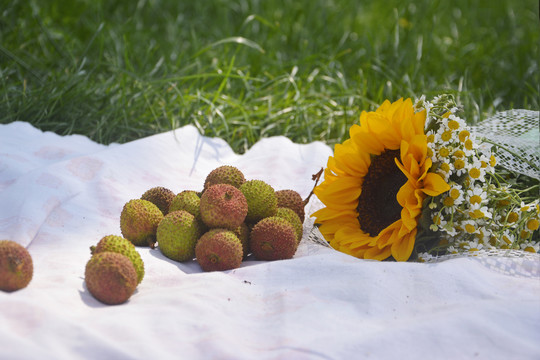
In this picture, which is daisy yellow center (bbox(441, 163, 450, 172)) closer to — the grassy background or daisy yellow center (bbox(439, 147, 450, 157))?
daisy yellow center (bbox(439, 147, 450, 157))

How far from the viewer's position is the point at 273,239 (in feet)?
5.34

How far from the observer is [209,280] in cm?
143

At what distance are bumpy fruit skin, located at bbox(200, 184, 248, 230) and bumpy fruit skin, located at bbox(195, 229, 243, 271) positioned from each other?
28 millimetres

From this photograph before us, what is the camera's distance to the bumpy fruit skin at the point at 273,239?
163 centimetres

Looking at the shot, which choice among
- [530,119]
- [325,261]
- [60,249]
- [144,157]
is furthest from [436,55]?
[60,249]

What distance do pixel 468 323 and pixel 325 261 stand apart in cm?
40

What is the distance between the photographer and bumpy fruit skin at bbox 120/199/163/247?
5.40ft

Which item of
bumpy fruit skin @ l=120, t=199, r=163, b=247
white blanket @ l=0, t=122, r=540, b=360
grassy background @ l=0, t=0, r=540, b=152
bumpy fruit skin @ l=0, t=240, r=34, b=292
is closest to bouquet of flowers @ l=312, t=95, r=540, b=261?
white blanket @ l=0, t=122, r=540, b=360

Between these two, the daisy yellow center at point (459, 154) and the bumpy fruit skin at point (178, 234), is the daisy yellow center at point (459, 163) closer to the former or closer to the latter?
the daisy yellow center at point (459, 154)

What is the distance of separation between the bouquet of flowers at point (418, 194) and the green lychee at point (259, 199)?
17cm

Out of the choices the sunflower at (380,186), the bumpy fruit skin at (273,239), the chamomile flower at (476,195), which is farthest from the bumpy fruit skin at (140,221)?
the chamomile flower at (476,195)

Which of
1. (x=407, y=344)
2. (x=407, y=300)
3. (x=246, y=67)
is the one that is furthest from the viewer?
(x=246, y=67)

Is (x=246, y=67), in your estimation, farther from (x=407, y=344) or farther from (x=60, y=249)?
(x=407, y=344)

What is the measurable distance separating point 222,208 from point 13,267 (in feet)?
1.69
